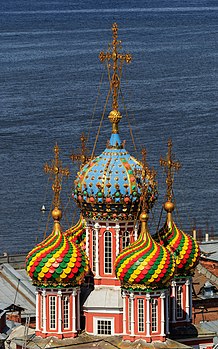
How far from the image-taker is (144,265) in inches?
1208

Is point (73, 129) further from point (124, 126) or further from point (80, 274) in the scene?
point (80, 274)

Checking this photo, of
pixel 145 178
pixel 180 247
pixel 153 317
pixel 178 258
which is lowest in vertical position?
pixel 153 317

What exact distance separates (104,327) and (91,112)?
67.7m

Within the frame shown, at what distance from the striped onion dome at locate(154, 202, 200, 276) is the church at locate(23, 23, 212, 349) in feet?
1.27

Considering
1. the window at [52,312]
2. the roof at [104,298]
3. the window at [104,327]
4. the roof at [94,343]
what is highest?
the roof at [104,298]

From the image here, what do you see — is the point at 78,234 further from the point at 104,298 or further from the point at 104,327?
the point at 104,327

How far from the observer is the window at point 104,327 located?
103 ft

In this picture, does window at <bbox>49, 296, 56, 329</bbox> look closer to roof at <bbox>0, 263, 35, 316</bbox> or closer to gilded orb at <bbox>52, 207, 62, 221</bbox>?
gilded orb at <bbox>52, 207, 62, 221</bbox>

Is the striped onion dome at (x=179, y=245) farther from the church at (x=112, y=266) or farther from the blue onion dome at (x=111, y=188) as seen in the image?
the blue onion dome at (x=111, y=188)

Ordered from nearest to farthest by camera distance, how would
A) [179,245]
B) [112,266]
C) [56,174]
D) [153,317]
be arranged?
[153,317], [112,266], [56,174], [179,245]

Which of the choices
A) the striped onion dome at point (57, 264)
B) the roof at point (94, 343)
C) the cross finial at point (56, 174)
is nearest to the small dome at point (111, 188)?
the cross finial at point (56, 174)

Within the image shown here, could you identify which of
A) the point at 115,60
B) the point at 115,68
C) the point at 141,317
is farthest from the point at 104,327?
the point at 115,60

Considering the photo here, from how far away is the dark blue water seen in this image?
6838 cm

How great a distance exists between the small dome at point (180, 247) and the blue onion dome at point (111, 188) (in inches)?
48.7
